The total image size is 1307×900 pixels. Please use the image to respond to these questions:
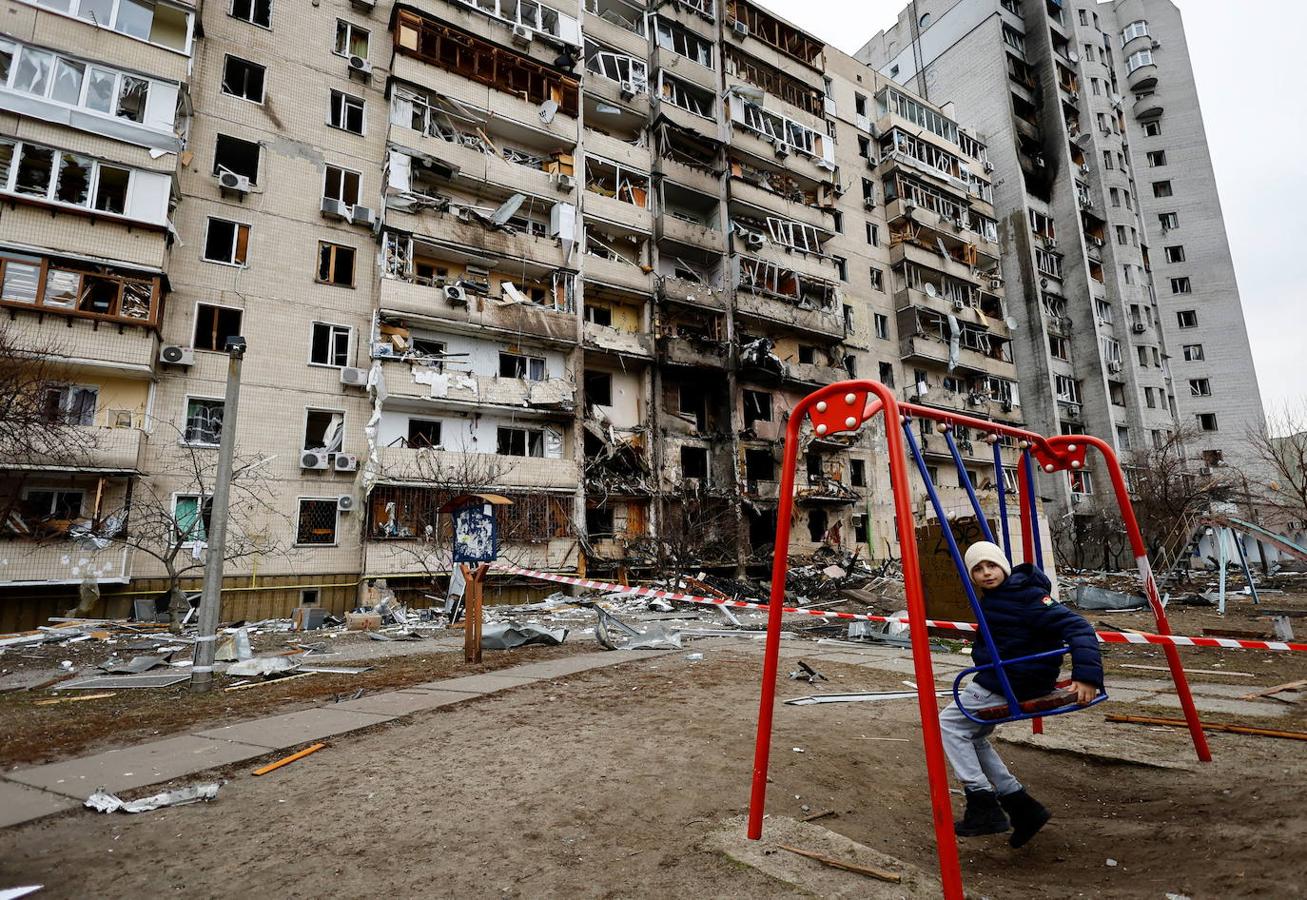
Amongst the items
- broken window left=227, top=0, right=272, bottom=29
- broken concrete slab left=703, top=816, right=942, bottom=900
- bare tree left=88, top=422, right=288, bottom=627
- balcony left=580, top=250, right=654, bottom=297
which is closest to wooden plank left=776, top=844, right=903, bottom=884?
broken concrete slab left=703, top=816, right=942, bottom=900

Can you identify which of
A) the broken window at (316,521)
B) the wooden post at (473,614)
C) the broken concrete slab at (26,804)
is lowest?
the broken concrete slab at (26,804)

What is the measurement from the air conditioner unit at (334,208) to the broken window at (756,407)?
1773 centimetres

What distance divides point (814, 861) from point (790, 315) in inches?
1168

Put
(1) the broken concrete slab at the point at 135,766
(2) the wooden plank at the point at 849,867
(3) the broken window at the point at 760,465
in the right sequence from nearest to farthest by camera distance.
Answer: (2) the wooden plank at the point at 849,867
(1) the broken concrete slab at the point at 135,766
(3) the broken window at the point at 760,465

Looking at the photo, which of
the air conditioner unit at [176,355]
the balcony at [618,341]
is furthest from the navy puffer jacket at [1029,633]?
the balcony at [618,341]

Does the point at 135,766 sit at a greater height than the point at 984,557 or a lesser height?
lesser

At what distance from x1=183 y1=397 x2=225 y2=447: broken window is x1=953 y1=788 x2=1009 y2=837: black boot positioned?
20684 mm

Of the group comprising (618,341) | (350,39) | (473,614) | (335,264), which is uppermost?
(350,39)

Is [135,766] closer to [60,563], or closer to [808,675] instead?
[808,675]

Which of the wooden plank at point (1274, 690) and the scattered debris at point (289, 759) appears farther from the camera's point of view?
the wooden plank at point (1274, 690)

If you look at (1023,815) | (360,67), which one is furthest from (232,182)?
(1023,815)

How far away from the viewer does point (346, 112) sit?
74.1 ft

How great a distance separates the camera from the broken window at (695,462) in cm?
2814

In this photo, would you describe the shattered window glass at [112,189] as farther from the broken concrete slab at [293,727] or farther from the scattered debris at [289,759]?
the scattered debris at [289,759]
